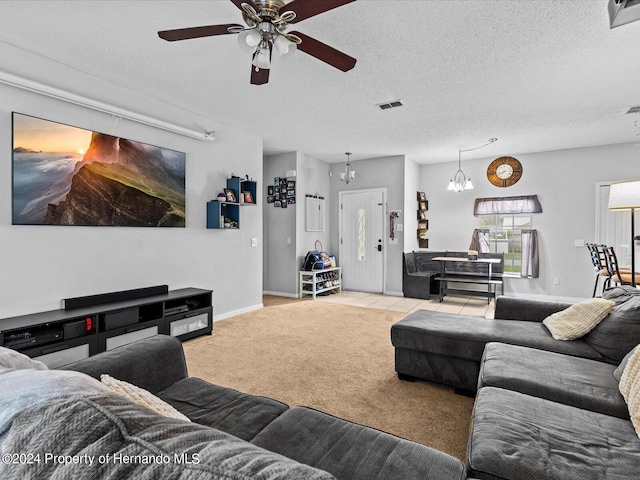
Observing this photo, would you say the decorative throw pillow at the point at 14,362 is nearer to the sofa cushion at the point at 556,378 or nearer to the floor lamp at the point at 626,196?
the sofa cushion at the point at 556,378

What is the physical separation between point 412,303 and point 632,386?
442 cm

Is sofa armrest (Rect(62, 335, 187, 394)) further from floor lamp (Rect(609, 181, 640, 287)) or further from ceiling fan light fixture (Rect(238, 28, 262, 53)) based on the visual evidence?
floor lamp (Rect(609, 181, 640, 287))

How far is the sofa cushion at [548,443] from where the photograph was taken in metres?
1.08

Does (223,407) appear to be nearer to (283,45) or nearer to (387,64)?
(283,45)

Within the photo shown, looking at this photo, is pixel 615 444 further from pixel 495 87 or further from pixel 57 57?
pixel 57 57

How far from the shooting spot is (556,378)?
1.75 metres

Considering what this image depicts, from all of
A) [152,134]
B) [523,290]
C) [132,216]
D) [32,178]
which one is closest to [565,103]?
[523,290]

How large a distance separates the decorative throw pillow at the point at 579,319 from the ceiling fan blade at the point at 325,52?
2.29 metres

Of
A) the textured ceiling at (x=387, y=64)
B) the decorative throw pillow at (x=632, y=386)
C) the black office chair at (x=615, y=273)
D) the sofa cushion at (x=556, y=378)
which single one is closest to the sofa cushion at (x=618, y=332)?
the sofa cushion at (x=556, y=378)

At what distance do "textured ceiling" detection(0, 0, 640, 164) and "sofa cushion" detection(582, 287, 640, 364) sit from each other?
6.46 ft

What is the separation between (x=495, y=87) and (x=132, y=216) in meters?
3.96

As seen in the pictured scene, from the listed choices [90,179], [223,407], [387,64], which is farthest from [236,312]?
[387,64]

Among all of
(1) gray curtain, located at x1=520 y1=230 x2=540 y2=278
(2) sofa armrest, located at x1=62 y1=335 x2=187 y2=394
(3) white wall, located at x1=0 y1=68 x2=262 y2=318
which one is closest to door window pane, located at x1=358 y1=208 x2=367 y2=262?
(3) white wall, located at x1=0 y1=68 x2=262 y2=318

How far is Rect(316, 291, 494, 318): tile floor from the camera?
534 centimetres
